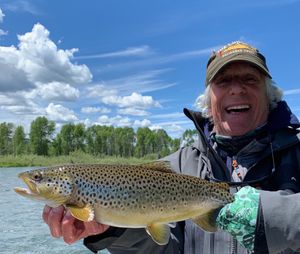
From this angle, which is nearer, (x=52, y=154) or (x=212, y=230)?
(x=212, y=230)

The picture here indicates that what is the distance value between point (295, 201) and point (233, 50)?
4.63ft

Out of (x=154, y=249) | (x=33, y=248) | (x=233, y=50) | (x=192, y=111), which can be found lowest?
(x=33, y=248)

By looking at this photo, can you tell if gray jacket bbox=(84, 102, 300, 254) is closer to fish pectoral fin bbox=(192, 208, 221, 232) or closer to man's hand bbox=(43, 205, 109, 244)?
man's hand bbox=(43, 205, 109, 244)

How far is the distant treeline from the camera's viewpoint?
9900 cm

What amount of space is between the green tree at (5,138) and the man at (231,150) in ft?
346

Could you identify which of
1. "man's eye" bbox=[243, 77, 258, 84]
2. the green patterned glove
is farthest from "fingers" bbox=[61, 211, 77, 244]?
"man's eye" bbox=[243, 77, 258, 84]

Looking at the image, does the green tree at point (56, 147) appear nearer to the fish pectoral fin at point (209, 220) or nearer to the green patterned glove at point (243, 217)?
the fish pectoral fin at point (209, 220)

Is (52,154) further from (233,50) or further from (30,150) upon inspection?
(233,50)

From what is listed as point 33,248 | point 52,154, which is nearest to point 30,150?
point 52,154

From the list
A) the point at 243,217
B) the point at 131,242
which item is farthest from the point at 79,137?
the point at 243,217

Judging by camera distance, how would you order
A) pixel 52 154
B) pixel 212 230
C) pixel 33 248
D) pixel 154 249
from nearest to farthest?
pixel 212 230 < pixel 154 249 < pixel 33 248 < pixel 52 154

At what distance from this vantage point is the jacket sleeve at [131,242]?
9.72ft

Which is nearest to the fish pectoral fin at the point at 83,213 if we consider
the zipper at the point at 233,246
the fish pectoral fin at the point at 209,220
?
A: the fish pectoral fin at the point at 209,220

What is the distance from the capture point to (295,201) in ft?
8.05
